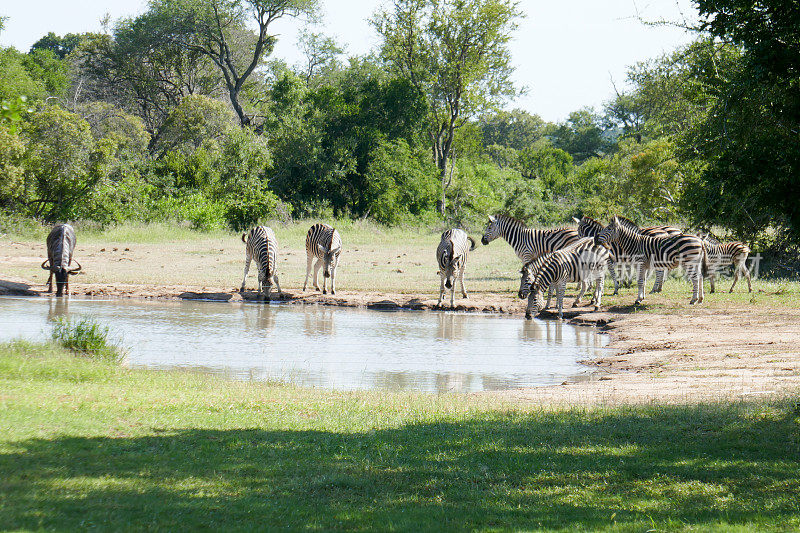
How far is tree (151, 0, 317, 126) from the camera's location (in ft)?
178

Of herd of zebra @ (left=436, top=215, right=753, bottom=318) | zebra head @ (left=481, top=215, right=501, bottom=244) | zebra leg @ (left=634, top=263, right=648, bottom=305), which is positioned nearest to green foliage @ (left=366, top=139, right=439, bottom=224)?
zebra head @ (left=481, top=215, right=501, bottom=244)

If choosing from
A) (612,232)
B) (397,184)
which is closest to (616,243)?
(612,232)

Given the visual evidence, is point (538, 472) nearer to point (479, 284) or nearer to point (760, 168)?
point (760, 168)

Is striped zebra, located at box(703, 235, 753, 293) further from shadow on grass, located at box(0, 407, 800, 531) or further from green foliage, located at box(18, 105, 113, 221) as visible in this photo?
green foliage, located at box(18, 105, 113, 221)

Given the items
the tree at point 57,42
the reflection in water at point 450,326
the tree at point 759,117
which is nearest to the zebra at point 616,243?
the reflection in water at point 450,326

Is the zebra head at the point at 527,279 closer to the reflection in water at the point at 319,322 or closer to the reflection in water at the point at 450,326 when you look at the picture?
the reflection in water at the point at 450,326

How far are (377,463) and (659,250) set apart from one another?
1566 cm

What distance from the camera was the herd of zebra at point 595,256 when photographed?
1878 cm

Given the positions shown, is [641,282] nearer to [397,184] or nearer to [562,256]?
[562,256]

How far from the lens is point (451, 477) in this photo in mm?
6195

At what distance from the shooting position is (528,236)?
2311 cm

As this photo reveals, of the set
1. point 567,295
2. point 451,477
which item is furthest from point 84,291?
point 451,477

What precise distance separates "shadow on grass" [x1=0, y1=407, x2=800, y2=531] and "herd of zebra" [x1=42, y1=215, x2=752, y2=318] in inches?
440

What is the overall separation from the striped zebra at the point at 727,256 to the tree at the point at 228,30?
39402 millimetres
